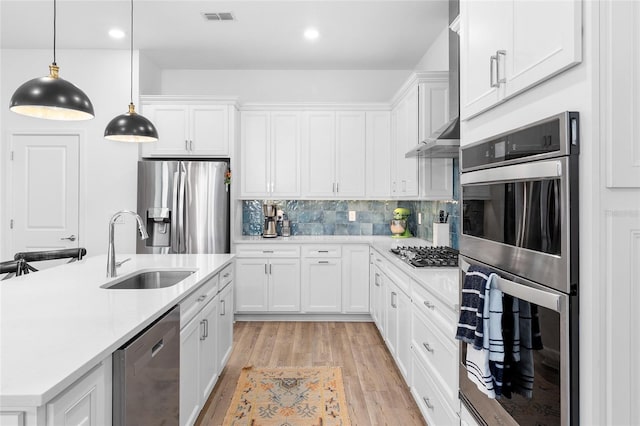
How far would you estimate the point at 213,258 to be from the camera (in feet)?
9.66

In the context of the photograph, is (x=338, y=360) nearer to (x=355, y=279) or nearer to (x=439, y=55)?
(x=355, y=279)

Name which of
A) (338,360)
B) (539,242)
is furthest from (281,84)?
(539,242)

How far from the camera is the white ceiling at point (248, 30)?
10.9 ft

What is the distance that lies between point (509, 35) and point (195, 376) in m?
2.18

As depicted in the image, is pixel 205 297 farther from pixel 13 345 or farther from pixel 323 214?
pixel 323 214

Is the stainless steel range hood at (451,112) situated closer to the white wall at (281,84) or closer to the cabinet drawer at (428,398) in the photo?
the cabinet drawer at (428,398)

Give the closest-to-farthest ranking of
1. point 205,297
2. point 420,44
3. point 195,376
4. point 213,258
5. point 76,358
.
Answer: point 76,358 < point 195,376 < point 205,297 < point 213,258 < point 420,44

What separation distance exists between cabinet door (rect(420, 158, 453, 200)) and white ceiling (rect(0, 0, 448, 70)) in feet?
4.19

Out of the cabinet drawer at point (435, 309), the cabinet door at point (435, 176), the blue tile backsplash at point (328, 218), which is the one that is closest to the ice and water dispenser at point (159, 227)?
the blue tile backsplash at point (328, 218)

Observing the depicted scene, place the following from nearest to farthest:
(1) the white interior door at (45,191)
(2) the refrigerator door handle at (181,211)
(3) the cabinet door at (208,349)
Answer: (3) the cabinet door at (208,349), (2) the refrigerator door handle at (181,211), (1) the white interior door at (45,191)

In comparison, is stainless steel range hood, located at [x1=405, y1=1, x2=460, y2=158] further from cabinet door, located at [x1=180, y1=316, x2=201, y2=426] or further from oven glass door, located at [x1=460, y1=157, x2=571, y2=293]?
cabinet door, located at [x1=180, y1=316, x2=201, y2=426]

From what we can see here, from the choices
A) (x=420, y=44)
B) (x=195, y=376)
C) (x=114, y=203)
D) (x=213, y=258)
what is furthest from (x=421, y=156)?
(x=114, y=203)

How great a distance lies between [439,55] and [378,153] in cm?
125

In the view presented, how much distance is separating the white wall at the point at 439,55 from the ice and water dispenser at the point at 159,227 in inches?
125
